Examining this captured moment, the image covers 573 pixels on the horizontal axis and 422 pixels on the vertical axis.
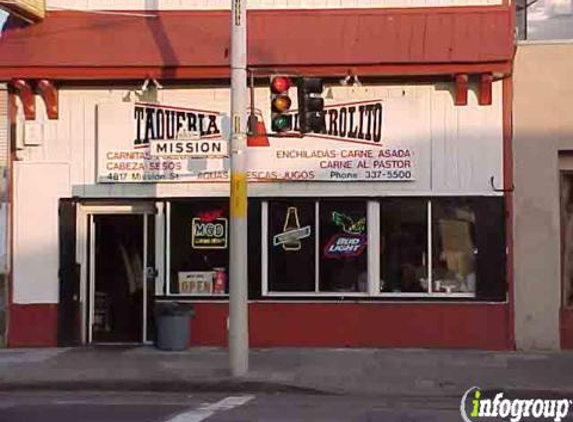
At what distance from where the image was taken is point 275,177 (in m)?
17.2

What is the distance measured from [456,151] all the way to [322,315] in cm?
368

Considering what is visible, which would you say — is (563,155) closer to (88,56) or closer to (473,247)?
(473,247)

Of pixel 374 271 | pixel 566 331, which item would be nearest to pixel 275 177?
pixel 374 271

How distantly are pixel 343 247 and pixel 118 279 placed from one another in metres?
4.10

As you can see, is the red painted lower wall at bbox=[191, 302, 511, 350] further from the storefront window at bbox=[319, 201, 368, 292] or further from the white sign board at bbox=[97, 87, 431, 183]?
the white sign board at bbox=[97, 87, 431, 183]

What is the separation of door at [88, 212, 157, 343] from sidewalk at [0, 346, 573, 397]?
0.61m

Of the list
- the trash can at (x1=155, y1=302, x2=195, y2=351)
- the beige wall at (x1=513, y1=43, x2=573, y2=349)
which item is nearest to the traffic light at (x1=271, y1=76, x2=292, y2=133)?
the trash can at (x1=155, y1=302, x2=195, y2=351)

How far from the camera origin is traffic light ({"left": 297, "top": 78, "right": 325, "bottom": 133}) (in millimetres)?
14141

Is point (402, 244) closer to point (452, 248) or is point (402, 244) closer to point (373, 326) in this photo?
point (452, 248)

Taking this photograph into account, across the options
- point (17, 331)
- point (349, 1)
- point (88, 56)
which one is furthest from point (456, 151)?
point (17, 331)

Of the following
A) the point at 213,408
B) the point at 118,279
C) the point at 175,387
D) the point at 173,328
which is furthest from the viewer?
the point at 118,279

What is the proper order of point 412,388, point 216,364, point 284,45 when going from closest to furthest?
point 412,388 < point 216,364 < point 284,45

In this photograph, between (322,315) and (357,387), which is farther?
(322,315)

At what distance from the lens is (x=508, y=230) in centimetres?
1706
